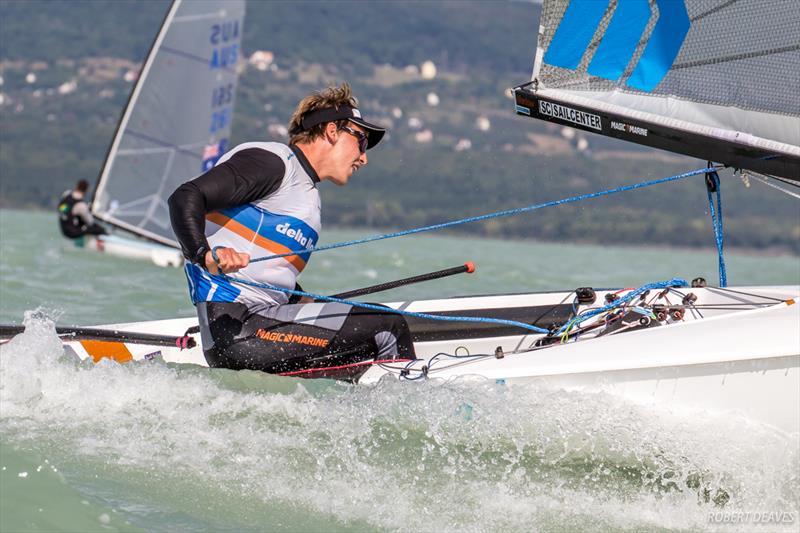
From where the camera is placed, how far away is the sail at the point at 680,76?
11.3 ft

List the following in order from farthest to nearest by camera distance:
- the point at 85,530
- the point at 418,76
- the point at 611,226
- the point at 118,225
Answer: the point at 418,76, the point at 611,226, the point at 118,225, the point at 85,530

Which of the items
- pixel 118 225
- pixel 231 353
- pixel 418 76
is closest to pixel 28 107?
pixel 418 76

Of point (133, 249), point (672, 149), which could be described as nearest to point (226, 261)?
point (672, 149)

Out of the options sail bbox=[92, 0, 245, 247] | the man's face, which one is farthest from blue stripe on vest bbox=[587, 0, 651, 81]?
sail bbox=[92, 0, 245, 247]

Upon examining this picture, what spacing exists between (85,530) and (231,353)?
2.85 feet

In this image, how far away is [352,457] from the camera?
3119 mm

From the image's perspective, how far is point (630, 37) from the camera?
3691mm

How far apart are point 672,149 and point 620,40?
434 mm

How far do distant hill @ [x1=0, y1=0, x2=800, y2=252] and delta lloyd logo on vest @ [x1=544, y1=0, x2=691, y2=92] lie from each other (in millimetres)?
56394

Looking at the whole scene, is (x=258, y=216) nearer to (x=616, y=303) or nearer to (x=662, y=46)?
(x=616, y=303)

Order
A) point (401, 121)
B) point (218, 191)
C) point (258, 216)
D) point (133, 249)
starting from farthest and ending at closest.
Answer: point (401, 121) → point (133, 249) → point (258, 216) → point (218, 191)

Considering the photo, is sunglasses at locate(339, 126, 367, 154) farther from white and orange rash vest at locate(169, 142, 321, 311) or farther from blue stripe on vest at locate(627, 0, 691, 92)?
blue stripe on vest at locate(627, 0, 691, 92)

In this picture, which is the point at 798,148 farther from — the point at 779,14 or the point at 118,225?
the point at 118,225

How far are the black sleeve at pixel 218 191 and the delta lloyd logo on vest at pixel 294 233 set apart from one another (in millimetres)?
125
